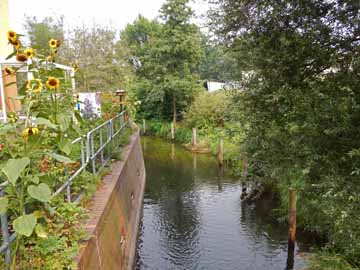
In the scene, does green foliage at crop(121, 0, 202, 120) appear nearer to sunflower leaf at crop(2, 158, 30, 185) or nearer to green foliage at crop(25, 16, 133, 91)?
green foliage at crop(25, 16, 133, 91)

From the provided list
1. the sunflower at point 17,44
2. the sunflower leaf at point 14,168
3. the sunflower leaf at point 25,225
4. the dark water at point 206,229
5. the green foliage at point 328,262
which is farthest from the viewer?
the dark water at point 206,229

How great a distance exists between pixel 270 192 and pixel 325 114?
27.4ft

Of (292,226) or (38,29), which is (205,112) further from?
(292,226)

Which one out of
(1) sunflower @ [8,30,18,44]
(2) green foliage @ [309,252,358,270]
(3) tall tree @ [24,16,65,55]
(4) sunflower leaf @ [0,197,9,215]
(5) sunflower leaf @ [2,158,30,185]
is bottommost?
(2) green foliage @ [309,252,358,270]

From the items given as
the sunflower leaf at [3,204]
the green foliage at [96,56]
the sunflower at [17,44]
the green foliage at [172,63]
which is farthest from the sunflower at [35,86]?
the green foliage at [172,63]

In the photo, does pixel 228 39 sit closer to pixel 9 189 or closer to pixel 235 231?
pixel 9 189

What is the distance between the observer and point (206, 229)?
9.44 metres

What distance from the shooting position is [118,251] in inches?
224

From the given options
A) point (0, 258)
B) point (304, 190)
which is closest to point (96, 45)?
point (304, 190)

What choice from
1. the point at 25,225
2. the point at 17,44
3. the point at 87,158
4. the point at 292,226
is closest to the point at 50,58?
the point at 17,44

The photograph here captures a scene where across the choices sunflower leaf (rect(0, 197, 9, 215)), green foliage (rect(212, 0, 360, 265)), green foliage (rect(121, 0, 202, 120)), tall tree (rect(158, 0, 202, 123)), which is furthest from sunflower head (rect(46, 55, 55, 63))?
tall tree (rect(158, 0, 202, 123))

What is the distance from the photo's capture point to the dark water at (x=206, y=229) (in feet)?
25.6

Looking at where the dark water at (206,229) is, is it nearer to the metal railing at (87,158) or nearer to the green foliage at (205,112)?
the metal railing at (87,158)

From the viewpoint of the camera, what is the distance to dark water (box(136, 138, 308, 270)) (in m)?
7.79
